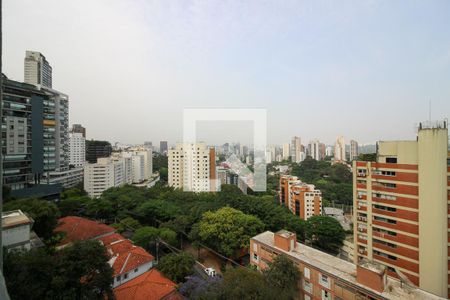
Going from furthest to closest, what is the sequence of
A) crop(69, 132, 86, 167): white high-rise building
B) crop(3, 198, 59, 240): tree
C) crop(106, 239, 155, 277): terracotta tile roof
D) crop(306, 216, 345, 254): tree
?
crop(69, 132, 86, 167): white high-rise building → crop(306, 216, 345, 254): tree → crop(3, 198, 59, 240): tree → crop(106, 239, 155, 277): terracotta tile roof

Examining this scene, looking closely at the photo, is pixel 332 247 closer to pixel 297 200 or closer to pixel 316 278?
pixel 297 200

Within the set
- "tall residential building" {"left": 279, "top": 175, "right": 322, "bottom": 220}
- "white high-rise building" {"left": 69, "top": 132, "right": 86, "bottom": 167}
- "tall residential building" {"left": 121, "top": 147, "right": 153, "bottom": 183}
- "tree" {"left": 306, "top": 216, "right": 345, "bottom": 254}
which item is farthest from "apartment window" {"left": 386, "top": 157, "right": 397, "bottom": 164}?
"white high-rise building" {"left": 69, "top": 132, "right": 86, "bottom": 167}

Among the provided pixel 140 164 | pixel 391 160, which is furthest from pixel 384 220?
pixel 140 164

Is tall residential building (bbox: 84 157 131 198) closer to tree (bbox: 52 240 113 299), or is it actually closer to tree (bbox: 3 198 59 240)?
tree (bbox: 3 198 59 240)

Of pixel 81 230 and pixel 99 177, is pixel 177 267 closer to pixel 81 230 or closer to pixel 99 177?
pixel 81 230

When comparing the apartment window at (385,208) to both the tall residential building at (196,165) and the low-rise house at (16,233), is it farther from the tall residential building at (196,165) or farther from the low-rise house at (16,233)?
the tall residential building at (196,165)

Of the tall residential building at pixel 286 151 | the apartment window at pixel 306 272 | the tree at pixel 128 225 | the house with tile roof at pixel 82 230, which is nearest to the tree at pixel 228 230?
the apartment window at pixel 306 272
